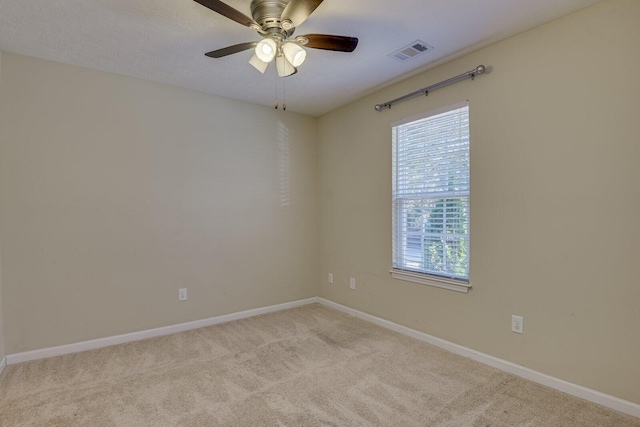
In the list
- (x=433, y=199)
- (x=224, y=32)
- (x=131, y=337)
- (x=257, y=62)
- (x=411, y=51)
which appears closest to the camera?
(x=257, y=62)

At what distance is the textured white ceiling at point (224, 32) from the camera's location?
198 cm

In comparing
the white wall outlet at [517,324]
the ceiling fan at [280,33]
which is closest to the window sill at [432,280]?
the white wall outlet at [517,324]

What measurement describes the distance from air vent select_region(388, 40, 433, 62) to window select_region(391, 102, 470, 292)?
509 millimetres

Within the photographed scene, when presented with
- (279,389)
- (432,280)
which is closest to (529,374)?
(432,280)

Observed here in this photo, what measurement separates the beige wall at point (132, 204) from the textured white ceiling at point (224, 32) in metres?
0.36

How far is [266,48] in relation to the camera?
185 centimetres

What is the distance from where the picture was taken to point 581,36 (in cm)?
204

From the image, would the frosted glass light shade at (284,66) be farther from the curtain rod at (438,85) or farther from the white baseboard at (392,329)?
the white baseboard at (392,329)

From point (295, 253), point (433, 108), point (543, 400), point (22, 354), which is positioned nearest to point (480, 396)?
point (543, 400)

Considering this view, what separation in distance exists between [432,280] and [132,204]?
9.22 feet

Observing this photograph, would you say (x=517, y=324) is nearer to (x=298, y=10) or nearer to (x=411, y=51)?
(x=411, y=51)

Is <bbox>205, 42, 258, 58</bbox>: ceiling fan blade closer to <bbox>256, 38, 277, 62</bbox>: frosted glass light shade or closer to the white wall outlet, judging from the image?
<bbox>256, 38, 277, 62</bbox>: frosted glass light shade

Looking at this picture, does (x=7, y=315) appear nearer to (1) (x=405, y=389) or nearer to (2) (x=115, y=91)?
(2) (x=115, y=91)

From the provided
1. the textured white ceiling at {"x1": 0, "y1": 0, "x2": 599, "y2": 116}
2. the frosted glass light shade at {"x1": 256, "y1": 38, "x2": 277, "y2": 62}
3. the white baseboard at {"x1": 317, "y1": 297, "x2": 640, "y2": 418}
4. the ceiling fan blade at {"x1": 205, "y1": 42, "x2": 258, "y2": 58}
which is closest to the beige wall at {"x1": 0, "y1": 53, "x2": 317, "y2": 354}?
the textured white ceiling at {"x1": 0, "y1": 0, "x2": 599, "y2": 116}
